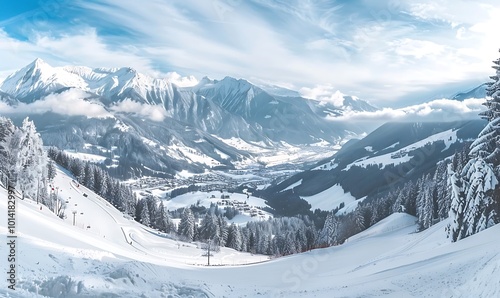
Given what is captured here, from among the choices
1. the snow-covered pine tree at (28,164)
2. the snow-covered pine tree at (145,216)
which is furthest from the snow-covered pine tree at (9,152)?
the snow-covered pine tree at (145,216)

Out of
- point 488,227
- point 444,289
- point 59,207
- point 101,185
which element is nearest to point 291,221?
point 101,185

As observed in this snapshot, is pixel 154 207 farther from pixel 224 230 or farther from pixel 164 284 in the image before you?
pixel 164 284

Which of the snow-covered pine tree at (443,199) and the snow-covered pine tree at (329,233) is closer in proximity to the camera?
the snow-covered pine tree at (443,199)

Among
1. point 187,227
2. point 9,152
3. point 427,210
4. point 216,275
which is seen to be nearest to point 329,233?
point 427,210

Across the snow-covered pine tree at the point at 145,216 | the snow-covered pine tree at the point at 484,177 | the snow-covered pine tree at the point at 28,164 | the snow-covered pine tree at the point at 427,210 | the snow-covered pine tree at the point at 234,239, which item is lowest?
the snow-covered pine tree at the point at 234,239

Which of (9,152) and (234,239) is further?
(234,239)

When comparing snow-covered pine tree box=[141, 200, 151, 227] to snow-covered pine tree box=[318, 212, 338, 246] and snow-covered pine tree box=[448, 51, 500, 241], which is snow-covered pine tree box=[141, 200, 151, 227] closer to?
snow-covered pine tree box=[318, 212, 338, 246]

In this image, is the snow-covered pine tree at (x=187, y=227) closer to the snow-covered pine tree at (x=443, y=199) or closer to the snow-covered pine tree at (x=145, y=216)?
the snow-covered pine tree at (x=145, y=216)

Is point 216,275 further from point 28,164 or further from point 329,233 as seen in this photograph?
point 329,233

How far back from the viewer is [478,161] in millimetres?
34656

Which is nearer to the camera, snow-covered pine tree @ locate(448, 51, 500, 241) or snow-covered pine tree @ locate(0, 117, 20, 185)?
snow-covered pine tree @ locate(448, 51, 500, 241)

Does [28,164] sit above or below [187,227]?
above

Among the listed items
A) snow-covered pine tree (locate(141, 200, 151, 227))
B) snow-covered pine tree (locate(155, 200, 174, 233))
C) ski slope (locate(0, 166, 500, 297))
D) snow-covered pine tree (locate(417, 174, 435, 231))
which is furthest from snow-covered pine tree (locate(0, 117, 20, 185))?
snow-covered pine tree (locate(417, 174, 435, 231))

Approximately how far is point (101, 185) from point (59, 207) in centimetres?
3368
